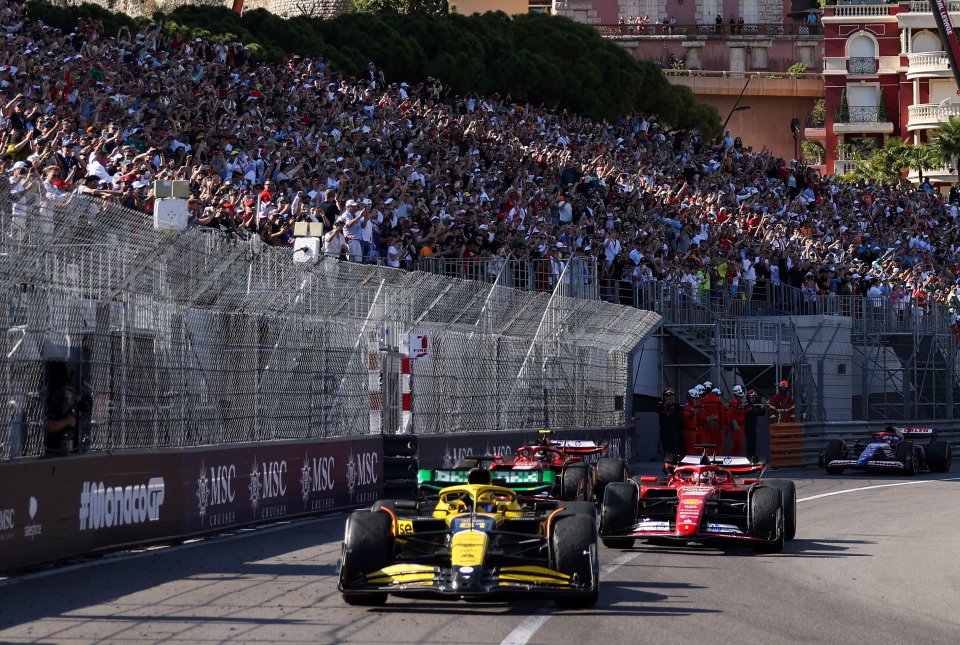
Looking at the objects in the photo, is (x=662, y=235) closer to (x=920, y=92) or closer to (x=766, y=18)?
(x=920, y=92)

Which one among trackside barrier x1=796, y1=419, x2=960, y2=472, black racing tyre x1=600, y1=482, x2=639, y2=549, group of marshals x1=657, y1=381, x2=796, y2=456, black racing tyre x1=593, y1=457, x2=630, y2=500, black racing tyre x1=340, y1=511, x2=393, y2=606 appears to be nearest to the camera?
black racing tyre x1=340, y1=511, x2=393, y2=606

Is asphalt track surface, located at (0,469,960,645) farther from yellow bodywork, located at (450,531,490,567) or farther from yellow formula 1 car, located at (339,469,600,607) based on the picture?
yellow bodywork, located at (450,531,490,567)

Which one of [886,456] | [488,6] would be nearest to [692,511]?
[886,456]

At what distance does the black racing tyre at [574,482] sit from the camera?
1728 centimetres

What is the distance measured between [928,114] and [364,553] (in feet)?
237

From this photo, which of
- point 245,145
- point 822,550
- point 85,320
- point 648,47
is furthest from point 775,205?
point 648,47

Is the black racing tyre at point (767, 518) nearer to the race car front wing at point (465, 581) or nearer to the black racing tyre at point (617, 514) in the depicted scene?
the black racing tyre at point (617, 514)

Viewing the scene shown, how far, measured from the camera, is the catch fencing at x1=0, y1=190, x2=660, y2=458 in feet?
40.9

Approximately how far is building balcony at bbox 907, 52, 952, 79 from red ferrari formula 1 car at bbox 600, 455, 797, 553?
2647 inches

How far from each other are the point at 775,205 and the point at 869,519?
1008 inches

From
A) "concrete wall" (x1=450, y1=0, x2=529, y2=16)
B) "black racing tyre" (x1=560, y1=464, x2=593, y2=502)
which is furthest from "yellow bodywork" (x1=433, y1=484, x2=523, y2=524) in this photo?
"concrete wall" (x1=450, y1=0, x2=529, y2=16)

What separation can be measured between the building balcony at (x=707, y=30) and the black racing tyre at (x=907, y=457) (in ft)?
199

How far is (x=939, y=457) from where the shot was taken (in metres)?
29.4

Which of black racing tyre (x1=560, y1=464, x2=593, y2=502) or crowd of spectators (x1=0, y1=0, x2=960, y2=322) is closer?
black racing tyre (x1=560, y1=464, x2=593, y2=502)
